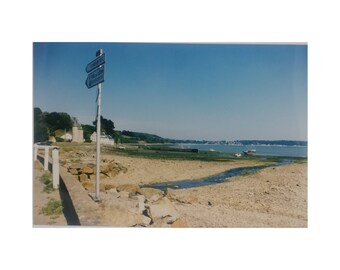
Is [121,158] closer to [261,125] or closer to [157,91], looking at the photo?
[157,91]

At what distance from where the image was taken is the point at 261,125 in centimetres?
577

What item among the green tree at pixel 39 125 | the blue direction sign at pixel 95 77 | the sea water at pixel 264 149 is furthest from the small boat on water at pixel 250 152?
the green tree at pixel 39 125

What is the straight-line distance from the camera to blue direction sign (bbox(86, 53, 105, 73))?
5629 millimetres

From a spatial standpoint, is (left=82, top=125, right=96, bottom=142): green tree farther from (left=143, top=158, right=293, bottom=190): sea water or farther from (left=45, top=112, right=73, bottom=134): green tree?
(left=143, top=158, right=293, bottom=190): sea water

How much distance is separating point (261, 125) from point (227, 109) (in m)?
0.51

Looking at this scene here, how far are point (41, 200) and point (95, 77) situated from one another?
180 centimetres

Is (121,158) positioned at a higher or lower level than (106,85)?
lower

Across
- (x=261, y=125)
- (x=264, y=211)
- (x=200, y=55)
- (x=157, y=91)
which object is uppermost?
(x=200, y=55)

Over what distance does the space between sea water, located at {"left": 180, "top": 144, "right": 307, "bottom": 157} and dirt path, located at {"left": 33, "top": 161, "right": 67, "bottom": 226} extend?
6.12 feet

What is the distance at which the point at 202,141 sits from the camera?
18.9 ft

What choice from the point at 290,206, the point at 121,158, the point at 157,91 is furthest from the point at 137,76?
the point at 290,206

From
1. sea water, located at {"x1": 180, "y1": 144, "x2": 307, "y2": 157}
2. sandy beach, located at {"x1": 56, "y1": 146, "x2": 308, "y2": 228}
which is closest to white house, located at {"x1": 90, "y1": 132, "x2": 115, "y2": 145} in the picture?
sandy beach, located at {"x1": 56, "y1": 146, "x2": 308, "y2": 228}

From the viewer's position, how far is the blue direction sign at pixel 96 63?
18.5 ft

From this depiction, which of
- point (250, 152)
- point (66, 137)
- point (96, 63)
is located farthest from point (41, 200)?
point (250, 152)
